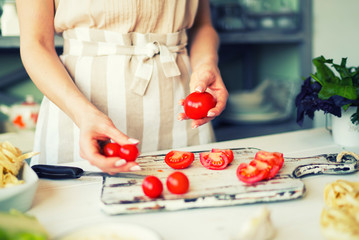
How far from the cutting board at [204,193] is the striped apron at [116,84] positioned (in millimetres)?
385

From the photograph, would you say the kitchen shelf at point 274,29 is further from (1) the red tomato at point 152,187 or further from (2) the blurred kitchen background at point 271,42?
(1) the red tomato at point 152,187

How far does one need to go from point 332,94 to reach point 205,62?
400 millimetres

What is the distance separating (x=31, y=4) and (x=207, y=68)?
0.53 meters

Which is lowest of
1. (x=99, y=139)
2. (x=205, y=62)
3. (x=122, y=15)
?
(x=99, y=139)

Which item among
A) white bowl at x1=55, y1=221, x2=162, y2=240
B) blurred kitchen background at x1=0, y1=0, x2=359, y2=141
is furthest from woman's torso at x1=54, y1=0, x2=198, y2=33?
blurred kitchen background at x1=0, y1=0, x2=359, y2=141

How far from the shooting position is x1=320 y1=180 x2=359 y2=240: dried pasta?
0.53 meters

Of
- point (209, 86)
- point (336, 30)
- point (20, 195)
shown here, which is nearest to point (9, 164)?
point (20, 195)

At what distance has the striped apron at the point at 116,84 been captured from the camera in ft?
3.67

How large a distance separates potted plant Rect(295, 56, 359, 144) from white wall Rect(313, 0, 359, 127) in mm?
1206

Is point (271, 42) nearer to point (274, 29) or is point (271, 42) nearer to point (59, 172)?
point (274, 29)

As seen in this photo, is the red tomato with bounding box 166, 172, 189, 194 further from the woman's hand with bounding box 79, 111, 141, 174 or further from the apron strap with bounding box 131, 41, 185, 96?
the apron strap with bounding box 131, 41, 185, 96

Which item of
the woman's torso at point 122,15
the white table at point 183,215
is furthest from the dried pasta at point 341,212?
the woman's torso at point 122,15

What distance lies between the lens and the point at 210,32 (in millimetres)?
1375

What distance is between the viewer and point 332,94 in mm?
1021
